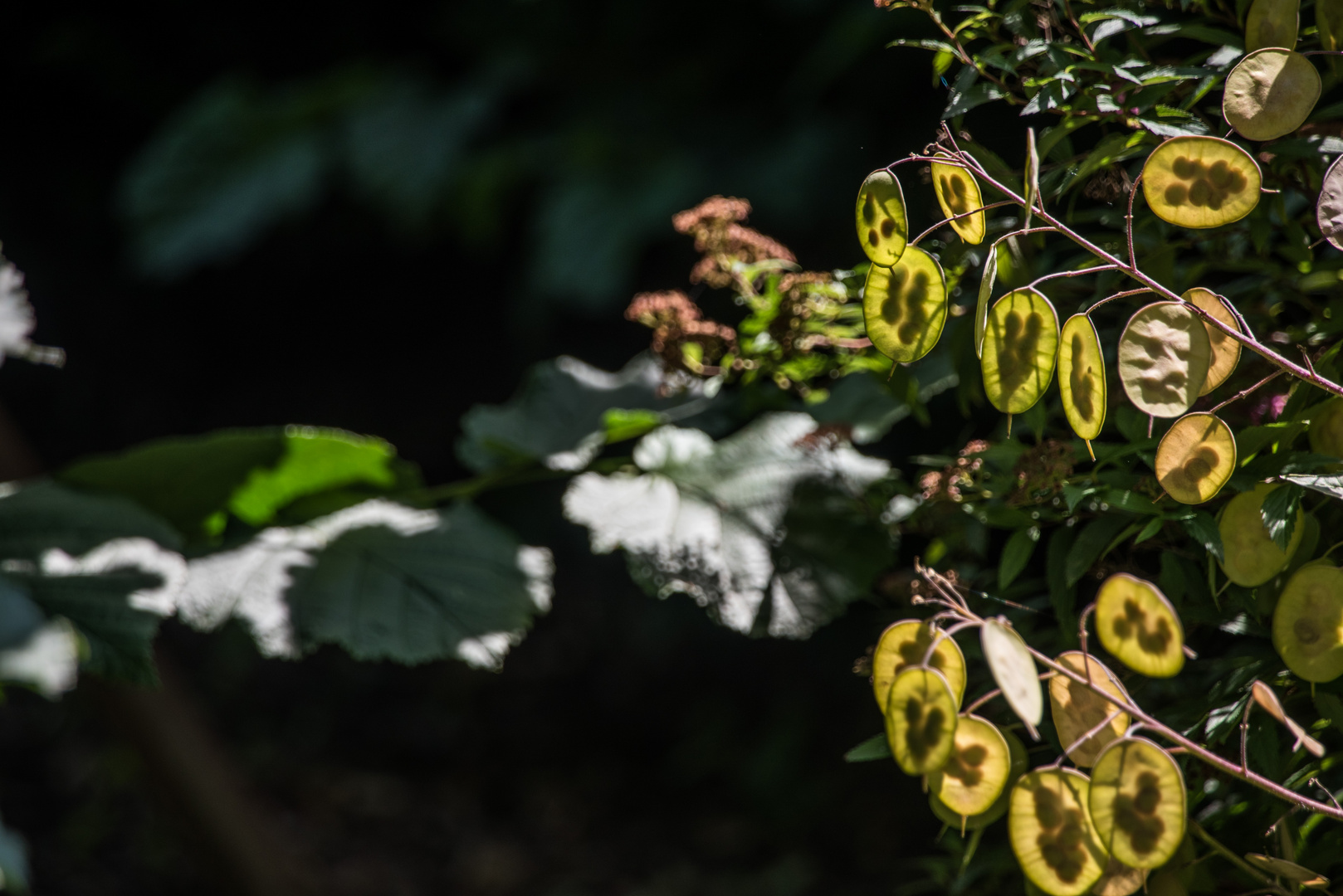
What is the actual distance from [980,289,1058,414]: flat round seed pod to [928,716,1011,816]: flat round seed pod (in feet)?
0.31

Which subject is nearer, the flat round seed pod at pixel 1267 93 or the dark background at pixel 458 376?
the flat round seed pod at pixel 1267 93

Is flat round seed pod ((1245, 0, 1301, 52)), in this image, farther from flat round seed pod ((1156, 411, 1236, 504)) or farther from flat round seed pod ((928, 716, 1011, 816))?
flat round seed pod ((928, 716, 1011, 816))

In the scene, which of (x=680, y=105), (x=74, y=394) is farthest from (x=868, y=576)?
(x=74, y=394)

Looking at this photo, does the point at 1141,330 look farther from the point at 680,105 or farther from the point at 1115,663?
the point at 680,105

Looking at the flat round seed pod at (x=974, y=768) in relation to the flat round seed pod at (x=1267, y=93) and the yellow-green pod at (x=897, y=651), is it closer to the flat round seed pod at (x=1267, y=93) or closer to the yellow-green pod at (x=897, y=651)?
the yellow-green pod at (x=897, y=651)

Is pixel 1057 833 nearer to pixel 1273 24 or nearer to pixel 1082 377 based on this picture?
pixel 1082 377

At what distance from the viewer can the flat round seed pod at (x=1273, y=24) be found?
308mm

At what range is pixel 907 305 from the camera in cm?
31

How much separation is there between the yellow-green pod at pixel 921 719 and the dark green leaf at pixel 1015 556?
0.12 meters

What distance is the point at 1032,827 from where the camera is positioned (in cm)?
28

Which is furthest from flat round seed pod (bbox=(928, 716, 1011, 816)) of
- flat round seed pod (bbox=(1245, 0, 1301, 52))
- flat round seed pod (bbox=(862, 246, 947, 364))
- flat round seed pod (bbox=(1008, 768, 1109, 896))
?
flat round seed pod (bbox=(1245, 0, 1301, 52))

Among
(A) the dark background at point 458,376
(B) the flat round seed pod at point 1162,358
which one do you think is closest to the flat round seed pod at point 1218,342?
(B) the flat round seed pod at point 1162,358

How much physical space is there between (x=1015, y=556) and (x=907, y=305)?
133 mm

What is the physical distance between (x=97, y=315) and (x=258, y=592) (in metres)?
2.35
